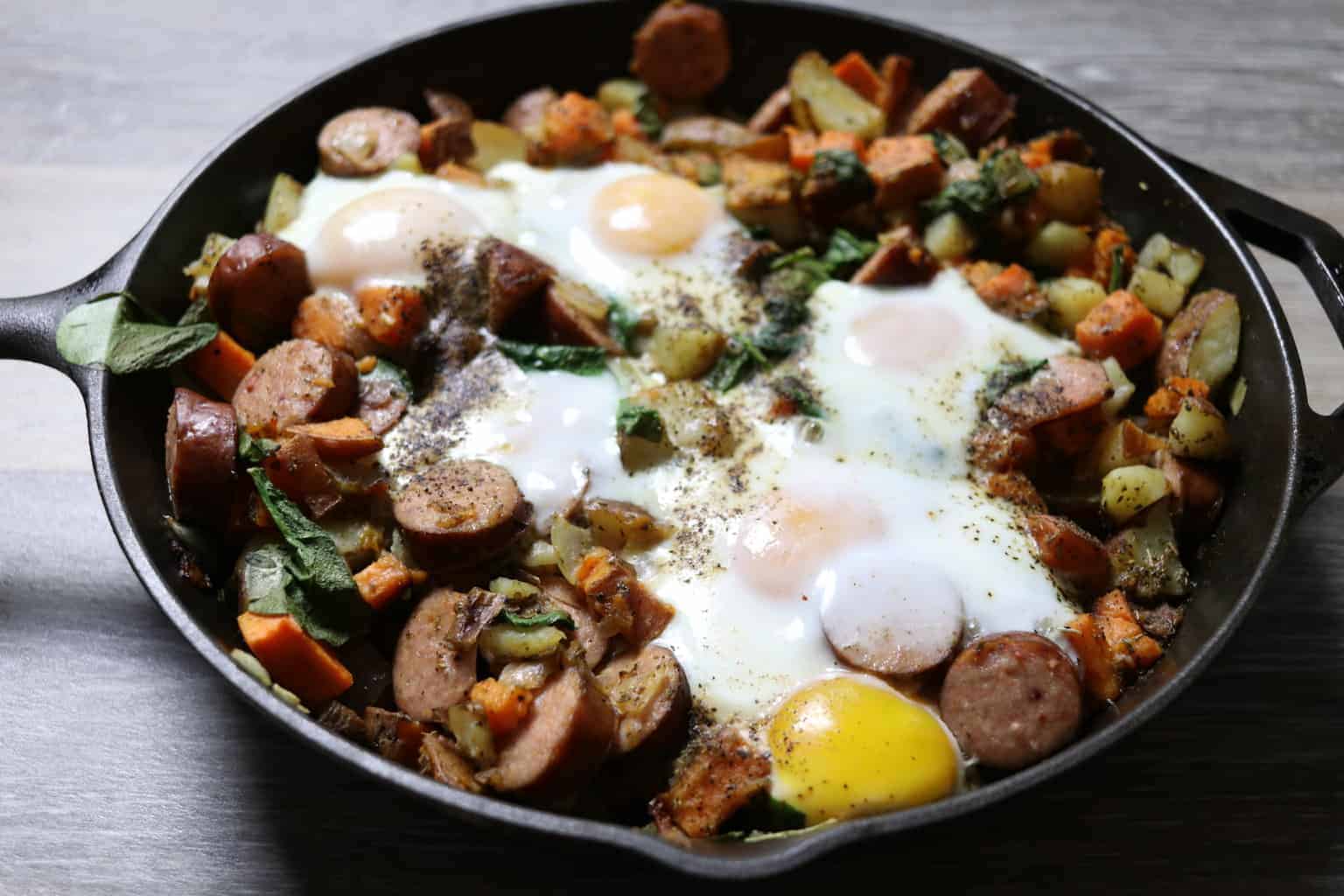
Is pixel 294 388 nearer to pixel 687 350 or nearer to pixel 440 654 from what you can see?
pixel 440 654

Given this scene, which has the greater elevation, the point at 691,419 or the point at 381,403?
the point at 691,419

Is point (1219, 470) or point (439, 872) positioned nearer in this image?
point (439, 872)

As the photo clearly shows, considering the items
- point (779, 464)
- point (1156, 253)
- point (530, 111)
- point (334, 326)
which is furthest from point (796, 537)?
point (530, 111)

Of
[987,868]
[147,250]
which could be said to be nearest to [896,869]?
[987,868]

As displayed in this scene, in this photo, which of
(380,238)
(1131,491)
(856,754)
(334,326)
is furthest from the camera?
(380,238)

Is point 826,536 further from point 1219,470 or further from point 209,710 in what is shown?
point 209,710

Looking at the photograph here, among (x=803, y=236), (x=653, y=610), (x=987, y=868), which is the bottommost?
(x=987, y=868)
